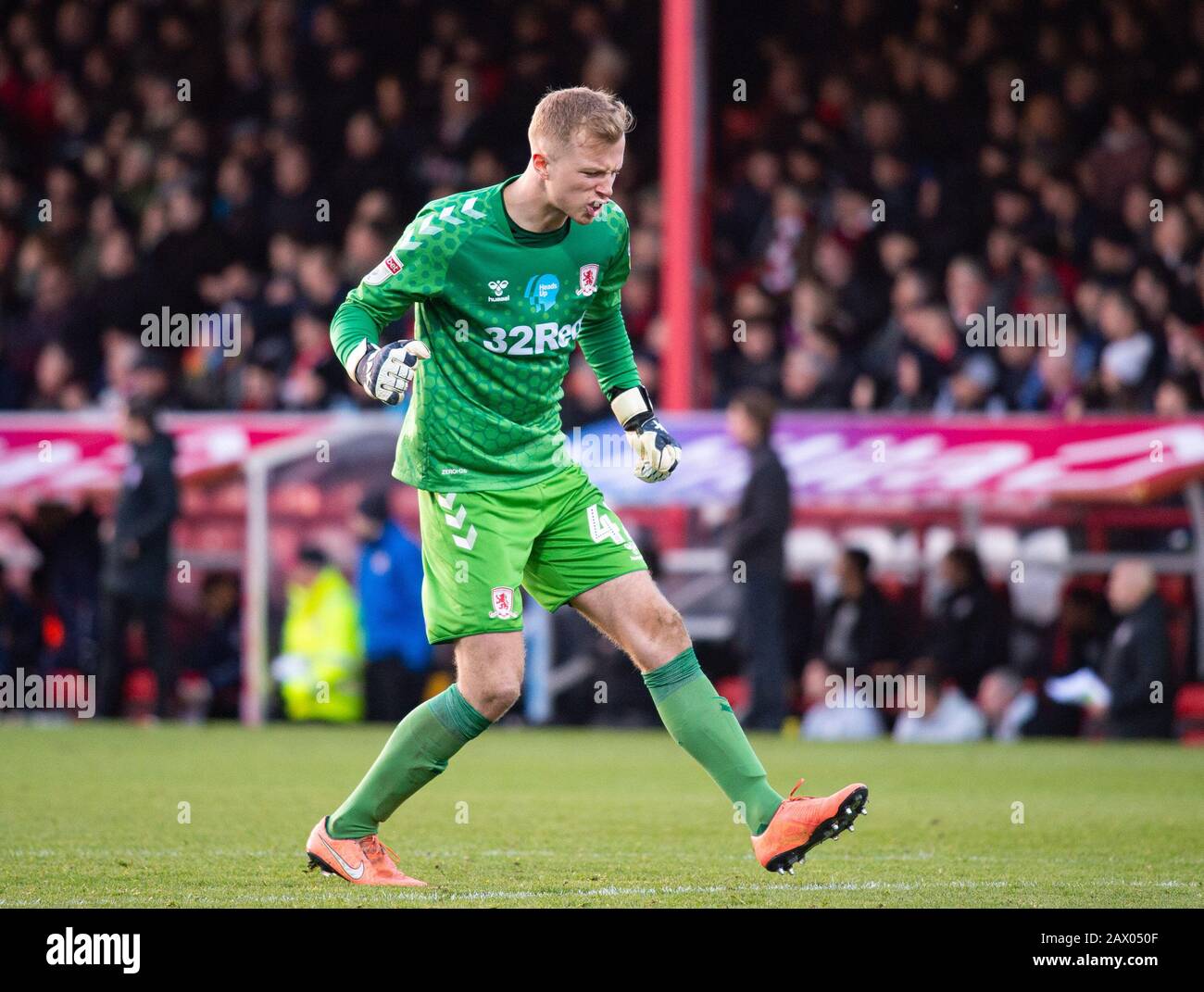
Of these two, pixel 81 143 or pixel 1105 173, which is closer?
pixel 1105 173

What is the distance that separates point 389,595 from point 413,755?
699 centimetres

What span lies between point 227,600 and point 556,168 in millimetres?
8303

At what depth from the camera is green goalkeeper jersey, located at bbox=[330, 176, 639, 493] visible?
548 centimetres

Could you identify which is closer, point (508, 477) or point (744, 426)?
point (508, 477)

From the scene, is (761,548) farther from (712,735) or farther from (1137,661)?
(712,735)

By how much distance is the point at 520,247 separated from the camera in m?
5.52

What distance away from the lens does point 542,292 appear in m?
5.57

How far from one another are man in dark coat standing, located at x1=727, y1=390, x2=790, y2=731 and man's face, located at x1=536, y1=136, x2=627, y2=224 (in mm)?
6502

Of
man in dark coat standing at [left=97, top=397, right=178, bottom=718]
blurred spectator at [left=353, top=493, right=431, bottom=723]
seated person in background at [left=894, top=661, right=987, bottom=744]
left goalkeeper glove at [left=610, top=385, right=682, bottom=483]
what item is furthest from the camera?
blurred spectator at [left=353, top=493, right=431, bottom=723]

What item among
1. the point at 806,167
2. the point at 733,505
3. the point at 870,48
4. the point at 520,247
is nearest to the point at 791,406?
the point at 733,505

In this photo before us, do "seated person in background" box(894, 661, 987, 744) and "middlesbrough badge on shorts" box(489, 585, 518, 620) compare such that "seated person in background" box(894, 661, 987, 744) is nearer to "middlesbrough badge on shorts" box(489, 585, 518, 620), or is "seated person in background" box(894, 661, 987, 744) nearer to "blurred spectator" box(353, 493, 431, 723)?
"blurred spectator" box(353, 493, 431, 723)

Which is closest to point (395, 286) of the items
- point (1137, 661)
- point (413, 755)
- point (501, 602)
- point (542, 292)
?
point (542, 292)

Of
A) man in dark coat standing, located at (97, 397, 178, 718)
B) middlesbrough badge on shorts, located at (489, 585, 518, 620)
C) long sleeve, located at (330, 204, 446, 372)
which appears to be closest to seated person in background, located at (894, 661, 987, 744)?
man in dark coat standing, located at (97, 397, 178, 718)
